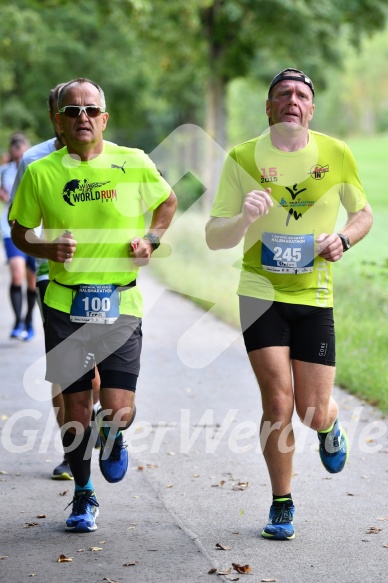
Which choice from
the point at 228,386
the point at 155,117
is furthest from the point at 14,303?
the point at 155,117

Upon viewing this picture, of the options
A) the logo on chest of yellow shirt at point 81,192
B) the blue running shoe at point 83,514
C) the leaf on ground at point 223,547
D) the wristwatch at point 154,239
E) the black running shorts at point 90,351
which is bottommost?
the leaf on ground at point 223,547

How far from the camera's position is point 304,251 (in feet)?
18.2

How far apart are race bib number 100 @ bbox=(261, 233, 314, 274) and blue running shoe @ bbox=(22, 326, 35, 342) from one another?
754cm

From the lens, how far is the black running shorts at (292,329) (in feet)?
18.4

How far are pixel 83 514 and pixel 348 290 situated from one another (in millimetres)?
9510

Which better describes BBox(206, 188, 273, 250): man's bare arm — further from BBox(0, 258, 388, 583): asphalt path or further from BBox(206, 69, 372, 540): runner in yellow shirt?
BBox(0, 258, 388, 583): asphalt path

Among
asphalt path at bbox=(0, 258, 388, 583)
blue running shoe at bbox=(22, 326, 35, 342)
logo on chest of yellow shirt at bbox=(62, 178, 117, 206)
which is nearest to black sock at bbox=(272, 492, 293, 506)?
asphalt path at bbox=(0, 258, 388, 583)

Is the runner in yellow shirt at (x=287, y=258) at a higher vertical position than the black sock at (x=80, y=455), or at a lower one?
higher

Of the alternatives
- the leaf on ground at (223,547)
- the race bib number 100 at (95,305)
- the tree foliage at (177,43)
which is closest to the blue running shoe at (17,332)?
the race bib number 100 at (95,305)

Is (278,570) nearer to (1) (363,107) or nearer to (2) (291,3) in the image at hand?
(2) (291,3)

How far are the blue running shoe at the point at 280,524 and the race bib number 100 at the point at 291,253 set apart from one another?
1176 mm

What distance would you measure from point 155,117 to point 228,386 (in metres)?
44.0

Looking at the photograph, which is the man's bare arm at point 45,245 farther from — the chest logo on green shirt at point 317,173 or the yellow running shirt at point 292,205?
the chest logo on green shirt at point 317,173

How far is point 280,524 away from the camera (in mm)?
5559
